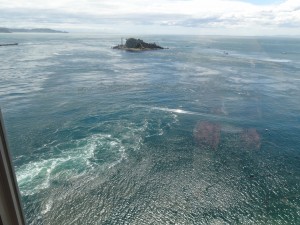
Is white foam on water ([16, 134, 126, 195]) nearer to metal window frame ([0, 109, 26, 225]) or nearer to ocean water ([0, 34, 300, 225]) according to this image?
ocean water ([0, 34, 300, 225])

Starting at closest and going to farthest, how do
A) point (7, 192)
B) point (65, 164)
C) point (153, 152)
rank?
point (7, 192)
point (65, 164)
point (153, 152)

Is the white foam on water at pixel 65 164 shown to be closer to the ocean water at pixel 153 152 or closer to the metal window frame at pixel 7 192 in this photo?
the ocean water at pixel 153 152

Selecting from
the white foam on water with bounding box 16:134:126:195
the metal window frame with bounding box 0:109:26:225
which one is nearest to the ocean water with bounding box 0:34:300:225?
the white foam on water with bounding box 16:134:126:195

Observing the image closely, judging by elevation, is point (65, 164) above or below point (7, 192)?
below

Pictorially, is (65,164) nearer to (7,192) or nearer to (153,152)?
(153,152)

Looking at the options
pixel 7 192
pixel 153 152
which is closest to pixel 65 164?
pixel 153 152

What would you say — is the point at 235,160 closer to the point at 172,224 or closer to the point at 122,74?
the point at 172,224

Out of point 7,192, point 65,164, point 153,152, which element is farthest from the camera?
point 153,152
